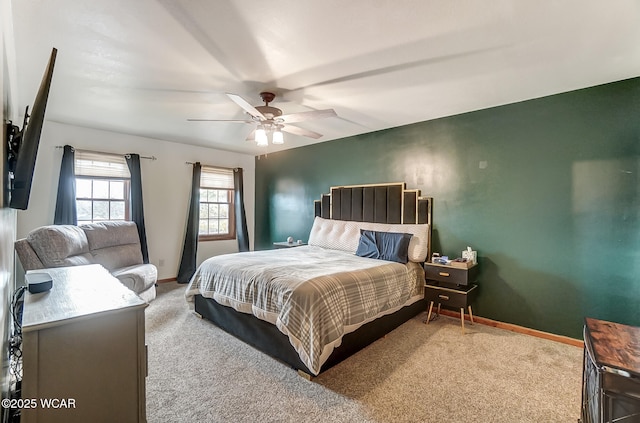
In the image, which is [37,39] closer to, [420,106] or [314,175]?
[420,106]

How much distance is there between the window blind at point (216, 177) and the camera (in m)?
5.55

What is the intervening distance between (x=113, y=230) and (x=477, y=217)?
4763 mm

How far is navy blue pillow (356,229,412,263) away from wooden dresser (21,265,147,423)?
2.77 metres

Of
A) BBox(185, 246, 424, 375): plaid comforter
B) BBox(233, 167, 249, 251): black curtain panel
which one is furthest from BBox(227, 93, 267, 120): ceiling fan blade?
BBox(233, 167, 249, 251): black curtain panel

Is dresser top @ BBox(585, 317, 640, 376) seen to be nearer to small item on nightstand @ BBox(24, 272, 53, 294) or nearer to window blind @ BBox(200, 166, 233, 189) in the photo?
small item on nightstand @ BBox(24, 272, 53, 294)

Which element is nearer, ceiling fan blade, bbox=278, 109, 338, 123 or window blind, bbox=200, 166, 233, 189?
ceiling fan blade, bbox=278, 109, 338, 123

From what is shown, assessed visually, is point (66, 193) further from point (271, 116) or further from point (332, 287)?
point (332, 287)

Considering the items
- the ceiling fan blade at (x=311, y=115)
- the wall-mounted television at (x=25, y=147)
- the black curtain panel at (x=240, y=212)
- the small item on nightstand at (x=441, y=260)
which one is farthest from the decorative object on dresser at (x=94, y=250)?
the small item on nightstand at (x=441, y=260)

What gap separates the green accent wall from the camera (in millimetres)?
2664

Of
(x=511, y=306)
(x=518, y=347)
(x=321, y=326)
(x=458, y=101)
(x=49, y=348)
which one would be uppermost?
(x=458, y=101)

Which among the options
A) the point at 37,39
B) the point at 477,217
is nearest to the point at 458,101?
the point at 477,217

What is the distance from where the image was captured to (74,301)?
4.37 ft

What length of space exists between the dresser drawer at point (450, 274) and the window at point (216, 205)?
13.7 feet

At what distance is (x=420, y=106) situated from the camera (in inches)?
132
